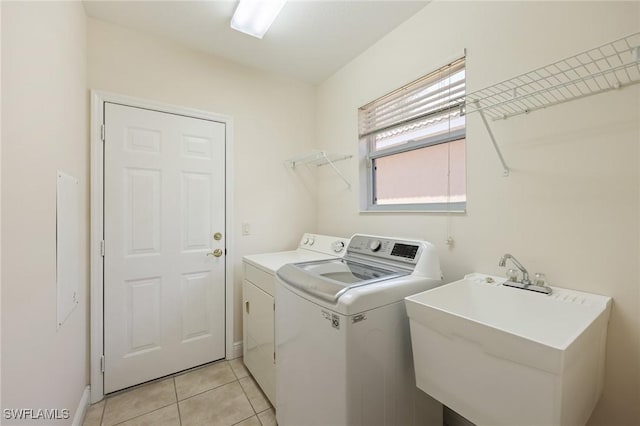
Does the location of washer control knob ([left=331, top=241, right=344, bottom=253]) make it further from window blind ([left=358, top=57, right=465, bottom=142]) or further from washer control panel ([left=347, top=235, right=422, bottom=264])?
window blind ([left=358, top=57, right=465, bottom=142])

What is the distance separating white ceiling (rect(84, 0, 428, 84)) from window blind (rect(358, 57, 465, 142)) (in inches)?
19.0

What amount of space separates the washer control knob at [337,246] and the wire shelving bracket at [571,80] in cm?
119

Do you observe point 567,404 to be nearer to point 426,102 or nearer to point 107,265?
point 426,102

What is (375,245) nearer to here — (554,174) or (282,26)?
(554,174)

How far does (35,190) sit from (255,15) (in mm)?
1589

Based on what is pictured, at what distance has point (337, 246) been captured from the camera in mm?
2152

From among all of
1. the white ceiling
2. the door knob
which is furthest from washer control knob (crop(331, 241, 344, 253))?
the white ceiling

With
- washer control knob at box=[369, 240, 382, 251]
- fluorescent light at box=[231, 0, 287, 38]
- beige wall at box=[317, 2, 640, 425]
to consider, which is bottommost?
washer control knob at box=[369, 240, 382, 251]

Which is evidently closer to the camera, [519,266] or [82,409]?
[519,266]

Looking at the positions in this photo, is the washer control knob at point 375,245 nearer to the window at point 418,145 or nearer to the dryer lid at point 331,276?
the dryer lid at point 331,276

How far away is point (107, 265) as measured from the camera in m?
1.87

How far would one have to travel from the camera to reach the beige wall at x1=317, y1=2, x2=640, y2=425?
3.41ft

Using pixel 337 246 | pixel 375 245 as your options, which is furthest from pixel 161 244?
pixel 375 245

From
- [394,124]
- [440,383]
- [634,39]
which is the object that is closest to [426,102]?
[394,124]
